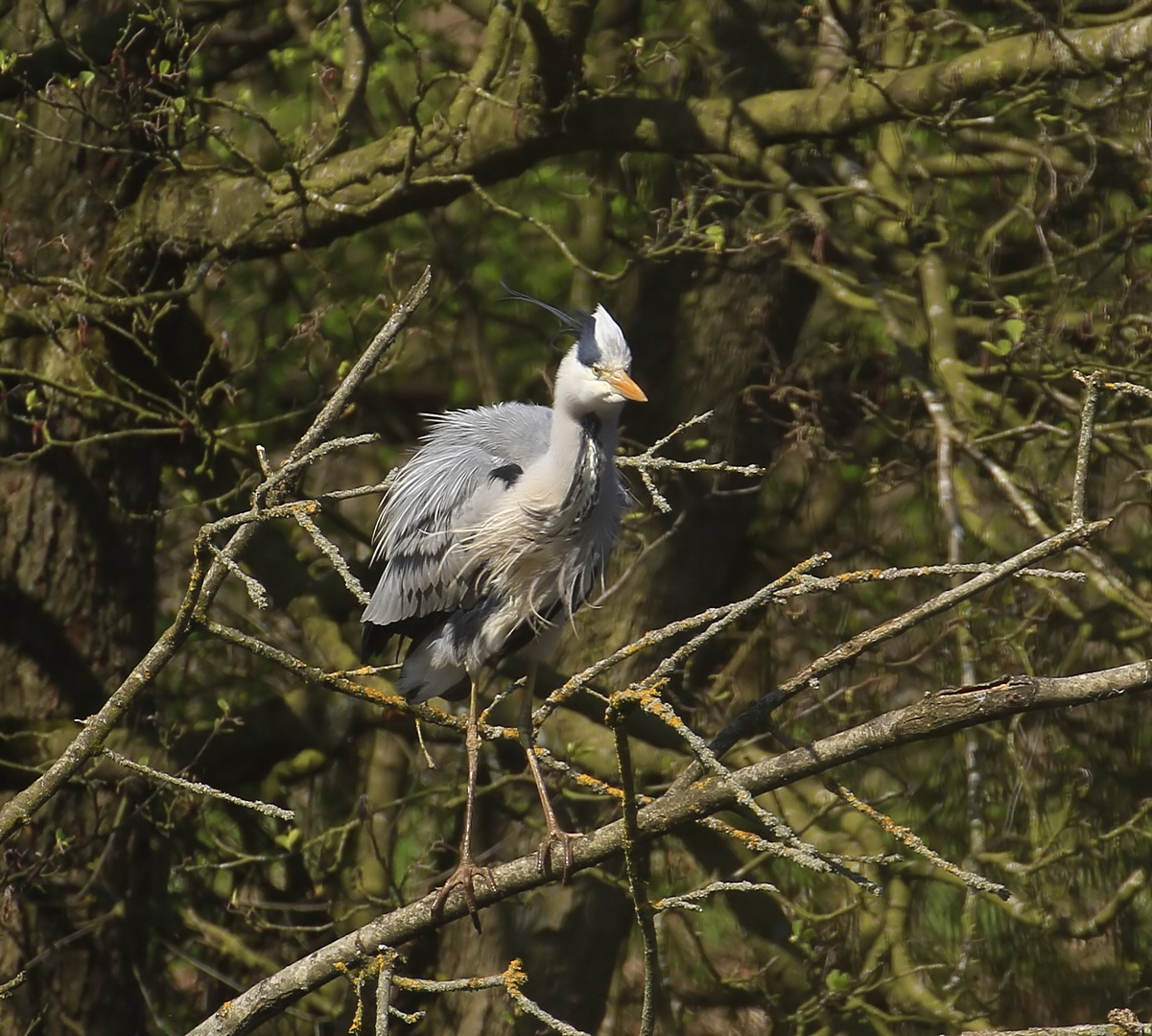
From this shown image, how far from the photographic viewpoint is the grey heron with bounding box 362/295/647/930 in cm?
365

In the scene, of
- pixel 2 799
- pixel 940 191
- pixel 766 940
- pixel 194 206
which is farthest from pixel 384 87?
pixel 766 940

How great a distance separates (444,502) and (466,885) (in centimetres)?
117

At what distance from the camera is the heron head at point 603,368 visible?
3.50 m

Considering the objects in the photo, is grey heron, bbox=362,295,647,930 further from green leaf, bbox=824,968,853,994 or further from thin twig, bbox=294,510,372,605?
thin twig, bbox=294,510,372,605

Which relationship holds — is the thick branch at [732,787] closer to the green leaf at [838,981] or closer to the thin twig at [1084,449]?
the thin twig at [1084,449]

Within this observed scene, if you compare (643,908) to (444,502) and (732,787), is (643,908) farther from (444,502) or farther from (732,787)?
(444,502)

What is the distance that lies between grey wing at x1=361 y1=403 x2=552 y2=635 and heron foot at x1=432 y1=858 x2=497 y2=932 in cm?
84

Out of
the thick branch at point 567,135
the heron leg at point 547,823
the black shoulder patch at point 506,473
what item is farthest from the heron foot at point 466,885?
the thick branch at point 567,135

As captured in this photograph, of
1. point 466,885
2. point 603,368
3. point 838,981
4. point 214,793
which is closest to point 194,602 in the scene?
point 214,793

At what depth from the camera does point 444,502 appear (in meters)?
4.00

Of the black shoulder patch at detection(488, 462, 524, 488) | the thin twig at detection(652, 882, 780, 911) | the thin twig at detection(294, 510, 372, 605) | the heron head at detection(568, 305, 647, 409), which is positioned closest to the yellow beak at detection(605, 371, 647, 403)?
the heron head at detection(568, 305, 647, 409)

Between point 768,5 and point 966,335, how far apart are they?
4.92 feet

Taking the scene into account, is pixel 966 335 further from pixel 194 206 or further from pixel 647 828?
pixel 647 828

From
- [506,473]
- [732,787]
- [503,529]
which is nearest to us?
[732,787]
